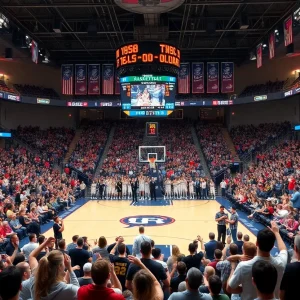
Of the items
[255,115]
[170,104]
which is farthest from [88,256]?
[255,115]

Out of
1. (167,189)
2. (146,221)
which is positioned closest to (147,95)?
(167,189)

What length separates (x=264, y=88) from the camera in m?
34.1

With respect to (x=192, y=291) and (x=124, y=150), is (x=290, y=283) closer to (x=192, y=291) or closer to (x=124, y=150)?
(x=192, y=291)

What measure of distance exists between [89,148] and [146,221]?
17413 millimetres

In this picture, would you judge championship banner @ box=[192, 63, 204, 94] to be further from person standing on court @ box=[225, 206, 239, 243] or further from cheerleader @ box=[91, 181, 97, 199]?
person standing on court @ box=[225, 206, 239, 243]

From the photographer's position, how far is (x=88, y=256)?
22.4 feet

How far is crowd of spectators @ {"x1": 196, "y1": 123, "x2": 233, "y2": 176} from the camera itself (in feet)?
98.6

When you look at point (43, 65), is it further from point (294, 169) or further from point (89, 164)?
point (294, 169)

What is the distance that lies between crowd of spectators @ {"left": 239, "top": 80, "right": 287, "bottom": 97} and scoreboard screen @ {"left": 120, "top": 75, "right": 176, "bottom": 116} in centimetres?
1390

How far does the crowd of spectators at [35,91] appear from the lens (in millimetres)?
33787

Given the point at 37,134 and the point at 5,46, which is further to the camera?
the point at 37,134

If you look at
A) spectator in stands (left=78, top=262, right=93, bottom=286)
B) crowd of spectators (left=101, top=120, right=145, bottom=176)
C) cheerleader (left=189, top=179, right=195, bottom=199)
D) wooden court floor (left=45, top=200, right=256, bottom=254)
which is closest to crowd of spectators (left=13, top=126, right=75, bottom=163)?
crowd of spectators (left=101, top=120, right=145, bottom=176)

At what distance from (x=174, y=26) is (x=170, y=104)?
307 inches

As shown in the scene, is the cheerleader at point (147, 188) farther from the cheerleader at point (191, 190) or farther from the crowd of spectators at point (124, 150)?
the cheerleader at point (191, 190)
